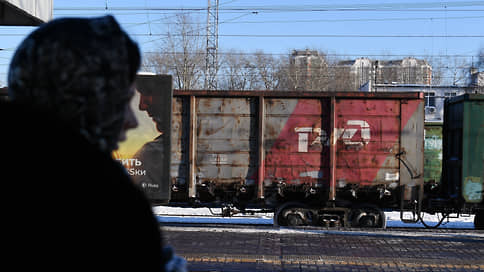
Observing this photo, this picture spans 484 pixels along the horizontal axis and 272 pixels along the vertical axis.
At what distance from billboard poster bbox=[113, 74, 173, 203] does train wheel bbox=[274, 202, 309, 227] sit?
2.68 meters

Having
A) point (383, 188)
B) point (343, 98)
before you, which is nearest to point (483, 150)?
point (383, 188)

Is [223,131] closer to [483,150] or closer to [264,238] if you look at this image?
[264,238]

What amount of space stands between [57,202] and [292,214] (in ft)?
35.6

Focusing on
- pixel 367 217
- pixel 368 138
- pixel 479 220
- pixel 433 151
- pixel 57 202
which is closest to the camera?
pixel 57 202

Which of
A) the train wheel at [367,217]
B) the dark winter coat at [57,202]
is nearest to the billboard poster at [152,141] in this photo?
the train wheel at [367,217]

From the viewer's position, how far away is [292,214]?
11.5 metres

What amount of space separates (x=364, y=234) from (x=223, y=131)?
3.89 m

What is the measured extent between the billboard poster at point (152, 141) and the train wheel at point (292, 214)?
8.78 feet

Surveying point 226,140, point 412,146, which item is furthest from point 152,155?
point 412,146

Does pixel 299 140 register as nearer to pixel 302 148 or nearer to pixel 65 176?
pixel 302 148

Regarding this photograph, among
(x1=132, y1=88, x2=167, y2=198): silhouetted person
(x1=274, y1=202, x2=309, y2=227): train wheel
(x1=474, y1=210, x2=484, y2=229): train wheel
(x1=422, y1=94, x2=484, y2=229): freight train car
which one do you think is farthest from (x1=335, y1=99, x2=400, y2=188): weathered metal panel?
(x1=132, y1=88, x2=167, y2=198): silhouetted person

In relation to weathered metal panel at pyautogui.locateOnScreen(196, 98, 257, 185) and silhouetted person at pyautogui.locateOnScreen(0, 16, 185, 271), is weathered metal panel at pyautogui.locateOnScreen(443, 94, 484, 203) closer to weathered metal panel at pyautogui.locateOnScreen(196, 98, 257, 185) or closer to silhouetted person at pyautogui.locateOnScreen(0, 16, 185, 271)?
weathered metal panel at pyautogui.locateOnScreen(196, 98, 257, 185)

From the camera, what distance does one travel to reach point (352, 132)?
11.3m

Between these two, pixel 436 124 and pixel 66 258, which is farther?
pixel 436 124
